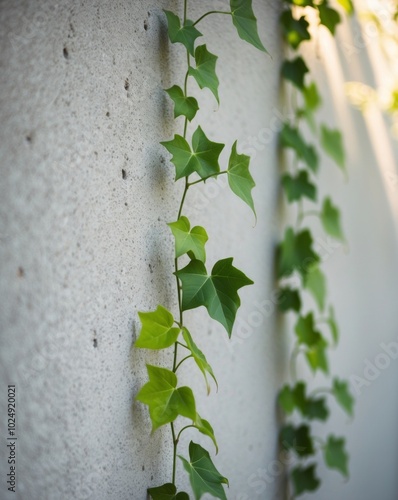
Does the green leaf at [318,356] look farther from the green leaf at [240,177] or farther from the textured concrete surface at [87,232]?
the green leaf at [240,177]

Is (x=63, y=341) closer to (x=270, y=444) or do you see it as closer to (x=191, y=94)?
(x=191, y=94)

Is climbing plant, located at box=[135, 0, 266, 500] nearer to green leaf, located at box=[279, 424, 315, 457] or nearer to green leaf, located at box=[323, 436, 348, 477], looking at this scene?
green leaf, located at box=[279, 424, 315, 457]

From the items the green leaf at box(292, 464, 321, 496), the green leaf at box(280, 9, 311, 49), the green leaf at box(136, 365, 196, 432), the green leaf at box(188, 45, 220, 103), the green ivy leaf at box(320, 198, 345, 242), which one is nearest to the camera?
the green leaf at box(136, 365, 196, 432)

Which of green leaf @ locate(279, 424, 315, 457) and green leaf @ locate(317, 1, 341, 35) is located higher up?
green leaf @ locate(317, 1, 341, 35)

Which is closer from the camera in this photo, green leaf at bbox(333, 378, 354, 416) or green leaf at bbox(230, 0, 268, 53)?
green leaf at bbox(230, 0, 268, 53)

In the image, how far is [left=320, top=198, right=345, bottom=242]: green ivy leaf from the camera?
1.64 meters

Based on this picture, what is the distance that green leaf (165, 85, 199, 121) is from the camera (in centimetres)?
104

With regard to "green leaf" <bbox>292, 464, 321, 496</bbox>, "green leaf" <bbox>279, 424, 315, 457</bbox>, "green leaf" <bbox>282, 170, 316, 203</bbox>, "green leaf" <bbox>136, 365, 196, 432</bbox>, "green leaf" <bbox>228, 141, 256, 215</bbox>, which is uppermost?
"green leaf" <bbox>282, 170, 316, 203</bbox>

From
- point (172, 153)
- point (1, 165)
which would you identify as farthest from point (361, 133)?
point (1, 165)

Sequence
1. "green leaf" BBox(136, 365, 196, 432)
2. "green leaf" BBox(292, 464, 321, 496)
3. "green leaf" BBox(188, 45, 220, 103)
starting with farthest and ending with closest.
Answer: "green leaf" BBox(292, 464, 321, 496) → "green leaf" BBox(188, 45, 220, 103) → "green leaf" BBox(136, 365, 196, 432)

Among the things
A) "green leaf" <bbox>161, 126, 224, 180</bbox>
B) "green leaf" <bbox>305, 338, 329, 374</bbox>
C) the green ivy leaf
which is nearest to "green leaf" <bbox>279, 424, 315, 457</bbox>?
"green leaf" <bbox>305, 338, 329, 374</bbox>

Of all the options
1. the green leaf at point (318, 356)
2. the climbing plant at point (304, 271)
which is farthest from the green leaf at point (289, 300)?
the green leaf at point (318, 356)

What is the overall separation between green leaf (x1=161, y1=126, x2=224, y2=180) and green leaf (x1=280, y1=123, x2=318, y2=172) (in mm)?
458

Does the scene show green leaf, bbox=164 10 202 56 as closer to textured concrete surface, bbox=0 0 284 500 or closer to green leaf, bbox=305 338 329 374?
textured concrete surface, bbox=0 0 284 500
